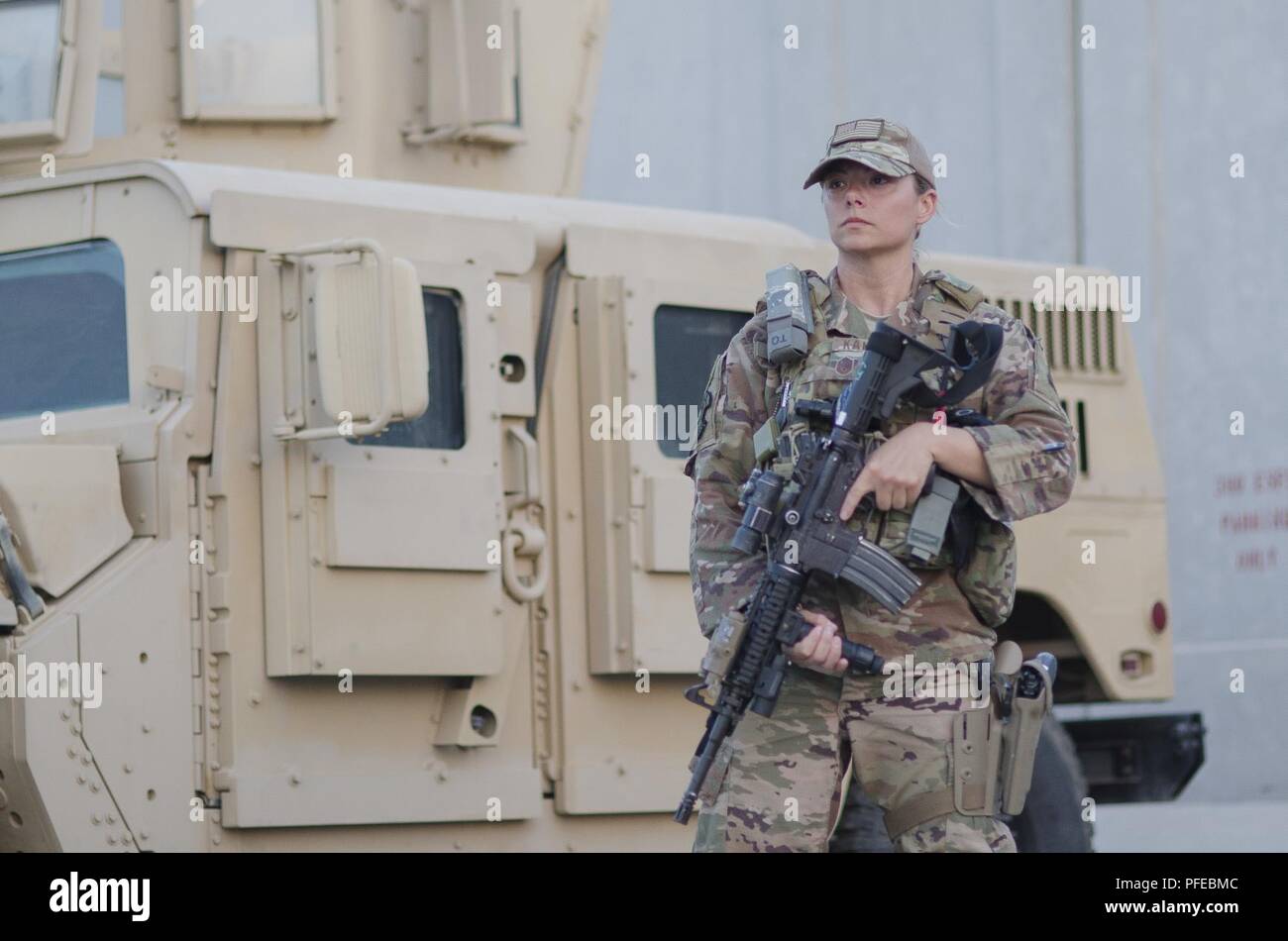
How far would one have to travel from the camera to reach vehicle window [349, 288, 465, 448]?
224 inches

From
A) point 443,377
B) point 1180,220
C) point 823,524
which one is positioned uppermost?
point 1180,220

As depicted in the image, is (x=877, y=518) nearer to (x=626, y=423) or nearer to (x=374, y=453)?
(x=374, y=453)

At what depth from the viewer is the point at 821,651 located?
12.5ft

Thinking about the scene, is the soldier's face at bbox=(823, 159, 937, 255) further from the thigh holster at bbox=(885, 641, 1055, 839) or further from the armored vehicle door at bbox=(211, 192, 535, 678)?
the armored vehicle door at bbox=(211, 192, 535, 678)

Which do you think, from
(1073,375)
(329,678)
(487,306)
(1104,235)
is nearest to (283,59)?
(487,306)

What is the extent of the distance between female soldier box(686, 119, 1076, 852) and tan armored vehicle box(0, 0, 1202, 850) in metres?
1.28

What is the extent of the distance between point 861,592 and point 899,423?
30 cm

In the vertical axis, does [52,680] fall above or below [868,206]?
below

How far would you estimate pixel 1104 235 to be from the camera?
11.4 m

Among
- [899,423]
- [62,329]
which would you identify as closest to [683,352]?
[62,329]

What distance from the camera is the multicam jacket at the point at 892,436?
13.0 feet
